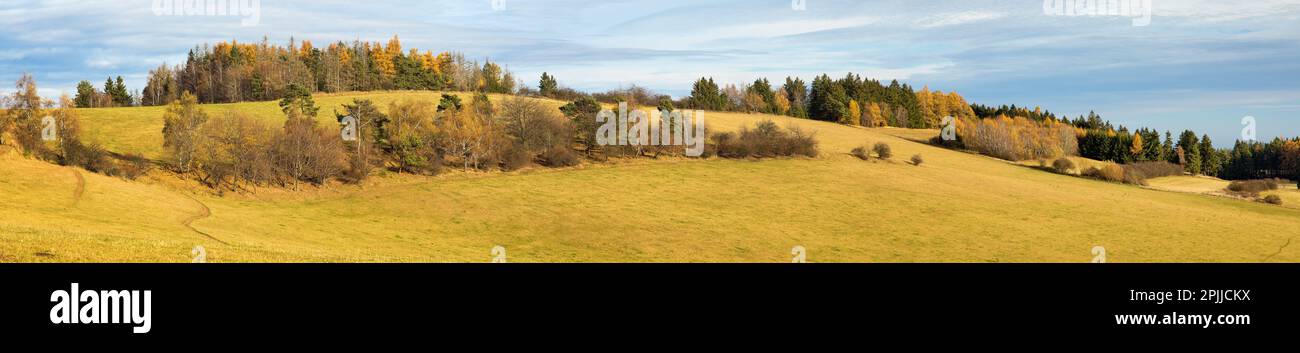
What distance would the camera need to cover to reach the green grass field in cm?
4041

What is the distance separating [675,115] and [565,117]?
1778 centimetres

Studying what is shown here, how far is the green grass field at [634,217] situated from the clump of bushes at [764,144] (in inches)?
124

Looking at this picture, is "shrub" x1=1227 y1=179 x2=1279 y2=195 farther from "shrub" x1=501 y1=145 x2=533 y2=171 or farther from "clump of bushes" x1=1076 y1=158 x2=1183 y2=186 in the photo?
"shrub" x1=501 y1=145 x2=533 y2=171

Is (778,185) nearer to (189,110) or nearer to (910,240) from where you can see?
(910,240)

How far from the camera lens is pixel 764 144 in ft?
334

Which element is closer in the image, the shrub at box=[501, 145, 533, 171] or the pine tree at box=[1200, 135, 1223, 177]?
the shrub at box=[501, 145, 533, 171]

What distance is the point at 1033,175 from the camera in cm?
11700

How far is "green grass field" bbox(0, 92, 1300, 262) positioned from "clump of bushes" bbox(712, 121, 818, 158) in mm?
3156

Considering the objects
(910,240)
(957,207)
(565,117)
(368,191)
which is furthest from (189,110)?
(957,207)

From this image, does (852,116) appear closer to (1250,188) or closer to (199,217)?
(1250,188)

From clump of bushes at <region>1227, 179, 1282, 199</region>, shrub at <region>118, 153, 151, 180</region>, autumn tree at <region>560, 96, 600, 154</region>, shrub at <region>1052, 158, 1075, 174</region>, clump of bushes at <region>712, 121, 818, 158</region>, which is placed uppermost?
autumn tree at <region>560, 96, 600, 154</region>

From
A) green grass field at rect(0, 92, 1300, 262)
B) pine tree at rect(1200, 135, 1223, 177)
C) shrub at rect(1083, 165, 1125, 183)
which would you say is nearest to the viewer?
green grass field at rect(0, 92, 1300, 262)

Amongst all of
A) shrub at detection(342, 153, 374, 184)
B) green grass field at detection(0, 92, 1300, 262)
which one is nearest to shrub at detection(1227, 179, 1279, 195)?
Answer: green grass field at detection(0, 92, 1300, 262)

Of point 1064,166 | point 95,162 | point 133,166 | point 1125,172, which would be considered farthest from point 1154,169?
point 95,162
